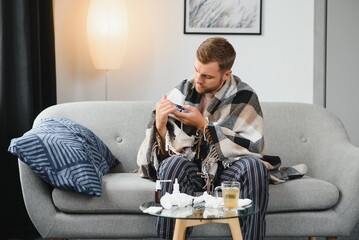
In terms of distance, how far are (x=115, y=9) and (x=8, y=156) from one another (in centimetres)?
121

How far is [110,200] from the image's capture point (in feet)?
9.21

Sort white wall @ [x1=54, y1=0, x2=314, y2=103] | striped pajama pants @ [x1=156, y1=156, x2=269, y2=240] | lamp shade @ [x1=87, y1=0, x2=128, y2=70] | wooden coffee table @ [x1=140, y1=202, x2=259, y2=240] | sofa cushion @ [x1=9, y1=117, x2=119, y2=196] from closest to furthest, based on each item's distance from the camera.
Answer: wooden coffee table @ [x1=140, y1=202, x2=259, y2=240]
striped pajama pants @ [x1=156, y1=156, x2=269, y2=240]
sofa cushion @ [x1=9, y1=117, x2=119, y2=196]
lamp shade @ [x1=87, y1=0, x2=128, y2=70]
white wall @ [x1=54, y1=0, x2=314, y2=103]

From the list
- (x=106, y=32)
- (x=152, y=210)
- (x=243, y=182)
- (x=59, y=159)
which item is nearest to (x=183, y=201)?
(x=152, y=210)

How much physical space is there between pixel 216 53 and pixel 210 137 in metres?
0.36

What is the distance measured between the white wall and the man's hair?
152 centimetres

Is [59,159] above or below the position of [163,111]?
below

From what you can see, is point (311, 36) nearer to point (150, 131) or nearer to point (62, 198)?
point (150, 131)

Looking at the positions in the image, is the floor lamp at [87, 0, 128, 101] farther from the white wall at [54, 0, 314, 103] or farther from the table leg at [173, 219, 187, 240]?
the table leg at [173, 219, 187, 240]

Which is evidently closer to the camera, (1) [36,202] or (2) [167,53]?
(1) [36,202]

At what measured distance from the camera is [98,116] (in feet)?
11.1

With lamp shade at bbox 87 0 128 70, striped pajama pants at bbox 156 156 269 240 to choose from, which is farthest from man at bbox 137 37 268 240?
lamp shade at bbox 87 0 128 70

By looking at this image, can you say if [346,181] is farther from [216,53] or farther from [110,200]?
[110,200]

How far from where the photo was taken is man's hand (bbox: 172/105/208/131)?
9.16 ft

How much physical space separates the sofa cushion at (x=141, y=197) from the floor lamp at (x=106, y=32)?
1400mm
